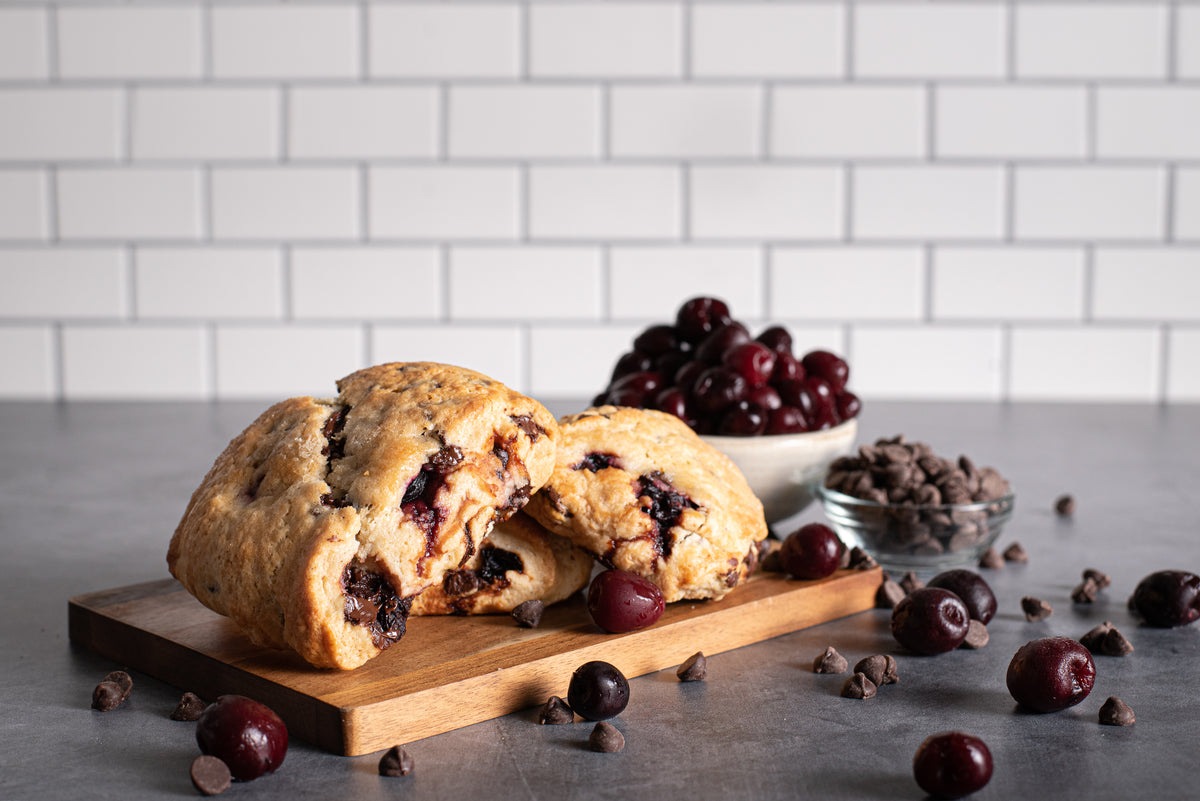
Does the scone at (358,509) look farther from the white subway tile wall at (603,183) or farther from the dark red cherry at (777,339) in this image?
the white subway tile wall at (603,183)

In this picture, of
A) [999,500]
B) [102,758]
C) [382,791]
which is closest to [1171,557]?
[999,500]

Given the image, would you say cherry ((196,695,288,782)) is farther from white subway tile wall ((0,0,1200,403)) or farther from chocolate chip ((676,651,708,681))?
white subway tile wall ((0,0,1200,403))

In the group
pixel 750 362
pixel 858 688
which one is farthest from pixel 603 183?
pixel 858 688

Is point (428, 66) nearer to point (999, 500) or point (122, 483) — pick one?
point (122, 483)

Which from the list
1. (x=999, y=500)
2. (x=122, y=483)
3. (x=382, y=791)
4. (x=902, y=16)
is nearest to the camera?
(x=382, y=791)

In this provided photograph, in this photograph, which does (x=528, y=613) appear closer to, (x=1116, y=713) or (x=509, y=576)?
(x=509, y=576)

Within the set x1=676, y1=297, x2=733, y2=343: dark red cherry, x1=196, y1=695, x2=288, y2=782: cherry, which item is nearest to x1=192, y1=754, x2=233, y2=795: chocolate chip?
x1=196, y1=695, x2=288, y2=782: cherry

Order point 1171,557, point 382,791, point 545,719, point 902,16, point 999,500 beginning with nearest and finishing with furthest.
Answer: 1. point 382,791
2. point 545,719
3. point 999,500
4. point 1171,557
5. point 902,16
